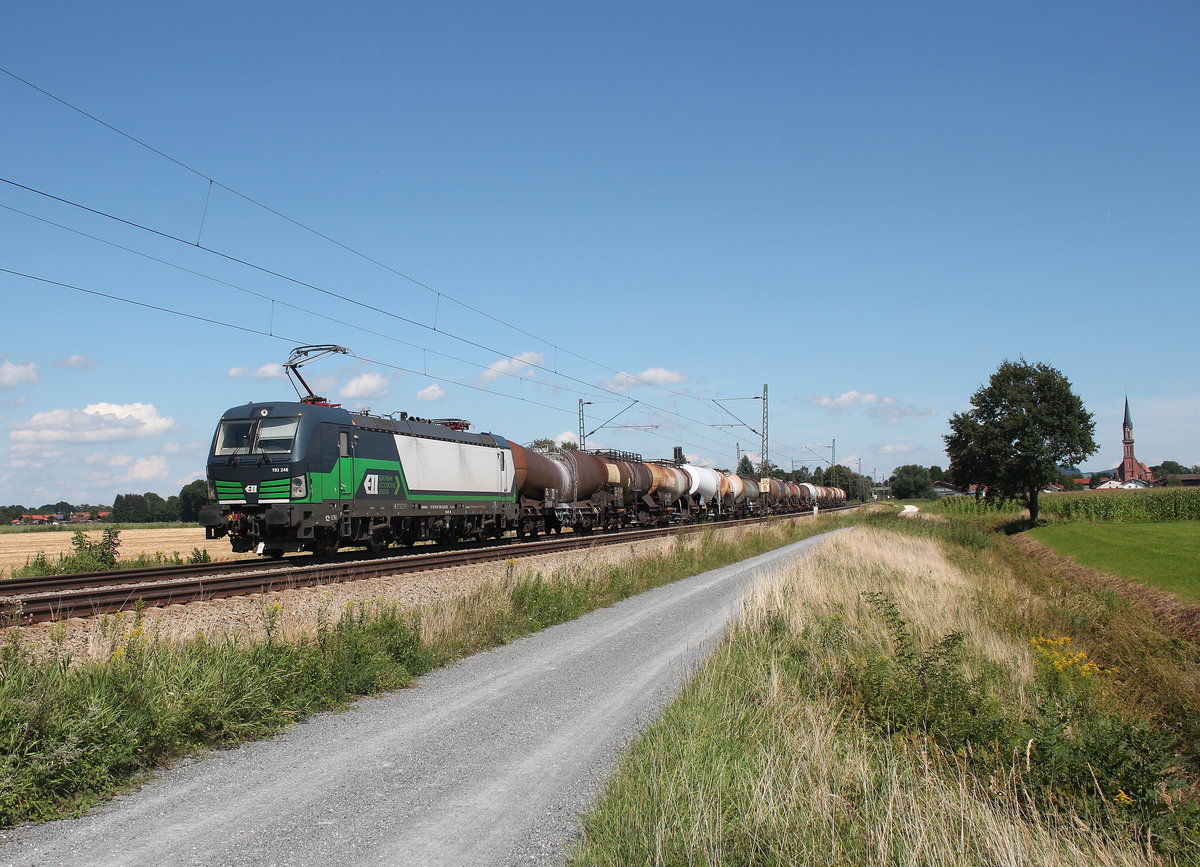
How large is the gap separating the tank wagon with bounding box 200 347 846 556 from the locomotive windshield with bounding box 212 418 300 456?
0.03 meters

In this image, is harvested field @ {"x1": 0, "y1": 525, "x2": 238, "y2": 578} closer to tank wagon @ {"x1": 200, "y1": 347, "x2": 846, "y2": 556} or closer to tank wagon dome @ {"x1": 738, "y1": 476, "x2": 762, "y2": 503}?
tank wagon @ {"x1": 200, "y1": 347, "x2": 846, "y2": 556}

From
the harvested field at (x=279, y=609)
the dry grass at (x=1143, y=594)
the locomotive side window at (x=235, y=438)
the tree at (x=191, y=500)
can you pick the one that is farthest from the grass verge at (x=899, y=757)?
the tree at (x=191, y=500)

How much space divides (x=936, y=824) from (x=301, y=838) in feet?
13.9

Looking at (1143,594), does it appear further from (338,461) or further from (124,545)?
(124,545)

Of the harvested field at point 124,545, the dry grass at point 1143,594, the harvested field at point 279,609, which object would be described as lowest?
the harvested field at point 124,545

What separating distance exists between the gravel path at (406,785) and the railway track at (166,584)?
16.3 feet

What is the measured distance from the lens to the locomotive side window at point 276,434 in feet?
70.3

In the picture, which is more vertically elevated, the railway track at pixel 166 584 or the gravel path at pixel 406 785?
the railway track at pixel 166 584

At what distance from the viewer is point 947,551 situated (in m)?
38.0

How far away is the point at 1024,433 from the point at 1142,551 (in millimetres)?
31987

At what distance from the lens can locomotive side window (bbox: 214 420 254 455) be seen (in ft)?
71.3

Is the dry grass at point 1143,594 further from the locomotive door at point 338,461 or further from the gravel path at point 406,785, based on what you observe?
the locomotive door at point 338,461

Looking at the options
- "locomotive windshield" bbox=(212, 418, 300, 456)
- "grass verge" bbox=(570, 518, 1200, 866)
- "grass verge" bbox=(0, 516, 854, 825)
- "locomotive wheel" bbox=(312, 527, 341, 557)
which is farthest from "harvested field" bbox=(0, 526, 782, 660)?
"grass verge" bbox=(570, 518, 1200, 866)

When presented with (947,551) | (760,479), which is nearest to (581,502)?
(947,551)
